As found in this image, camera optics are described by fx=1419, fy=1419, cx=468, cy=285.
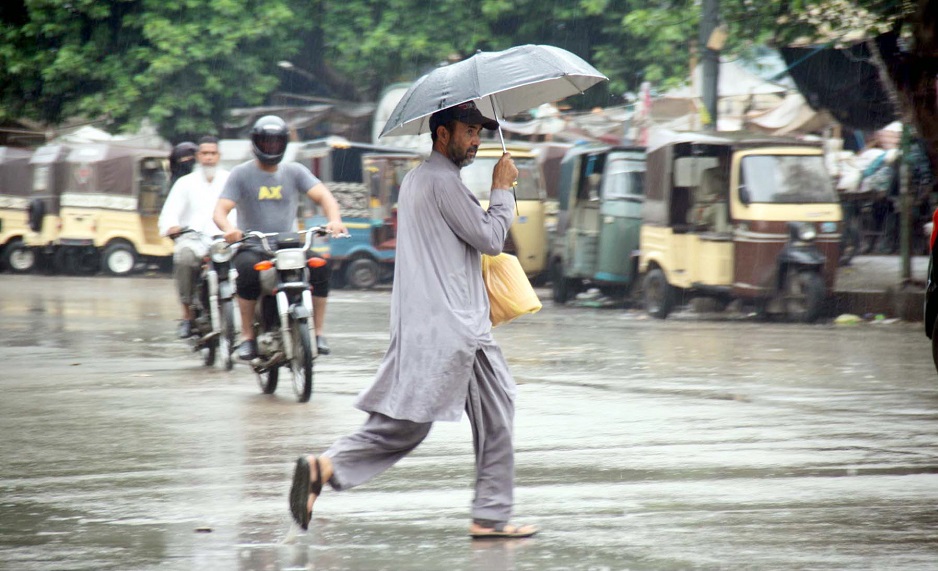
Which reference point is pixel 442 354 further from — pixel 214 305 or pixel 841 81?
pixel 841 81

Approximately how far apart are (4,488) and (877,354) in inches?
325

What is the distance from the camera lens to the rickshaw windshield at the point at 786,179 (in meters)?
16.6

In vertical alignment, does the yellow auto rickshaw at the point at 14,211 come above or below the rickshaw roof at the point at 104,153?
below

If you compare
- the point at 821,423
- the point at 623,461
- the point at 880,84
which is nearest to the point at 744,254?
the point at 880,84

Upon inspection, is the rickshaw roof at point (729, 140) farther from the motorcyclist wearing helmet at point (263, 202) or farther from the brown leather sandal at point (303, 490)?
the brown leather sandal at point (303, 490)

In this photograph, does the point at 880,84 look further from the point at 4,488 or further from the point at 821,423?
the point at 4,488

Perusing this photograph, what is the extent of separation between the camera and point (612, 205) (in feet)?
63.3

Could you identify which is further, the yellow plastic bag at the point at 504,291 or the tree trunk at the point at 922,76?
the tree trunk at the point at 922,76

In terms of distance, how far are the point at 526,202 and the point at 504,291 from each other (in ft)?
57.6

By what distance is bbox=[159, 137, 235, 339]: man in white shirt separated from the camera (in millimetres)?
11406

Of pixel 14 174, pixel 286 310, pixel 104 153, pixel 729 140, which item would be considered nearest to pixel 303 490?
pixel 286 310

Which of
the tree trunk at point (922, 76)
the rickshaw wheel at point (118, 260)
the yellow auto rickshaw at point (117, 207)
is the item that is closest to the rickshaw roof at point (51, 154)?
the yellow auto rickshaw at point (117, 207)

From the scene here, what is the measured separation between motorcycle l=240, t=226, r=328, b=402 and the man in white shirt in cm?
182

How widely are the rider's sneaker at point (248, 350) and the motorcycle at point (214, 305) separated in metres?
0.87
